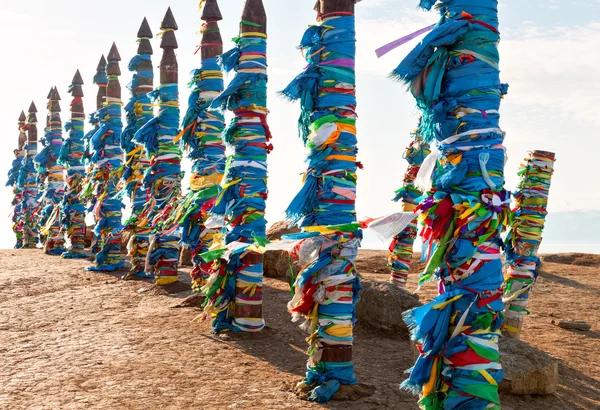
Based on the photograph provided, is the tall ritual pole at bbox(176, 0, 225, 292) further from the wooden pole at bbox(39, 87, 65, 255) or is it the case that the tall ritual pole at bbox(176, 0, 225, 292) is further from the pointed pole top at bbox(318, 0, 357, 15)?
the wooden pole at bbox(39, 87, 65, 255)

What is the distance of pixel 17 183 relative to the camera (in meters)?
26.0


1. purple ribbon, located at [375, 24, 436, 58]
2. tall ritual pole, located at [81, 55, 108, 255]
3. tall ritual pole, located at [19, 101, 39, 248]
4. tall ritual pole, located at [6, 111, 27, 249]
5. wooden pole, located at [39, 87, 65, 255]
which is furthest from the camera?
tall ritual pole, located at [6, 111, 27, 249]

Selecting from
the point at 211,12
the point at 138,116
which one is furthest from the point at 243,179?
the point at 138,116

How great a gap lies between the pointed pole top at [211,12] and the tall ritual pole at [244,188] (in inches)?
59.4

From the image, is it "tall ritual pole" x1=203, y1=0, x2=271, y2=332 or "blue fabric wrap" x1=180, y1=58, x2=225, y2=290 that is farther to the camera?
"blue fabric wrap" x1=180, y1=58, x2=225, y2=290

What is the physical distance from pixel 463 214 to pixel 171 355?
445 cm

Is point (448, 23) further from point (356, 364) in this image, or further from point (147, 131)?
point (147, 131)

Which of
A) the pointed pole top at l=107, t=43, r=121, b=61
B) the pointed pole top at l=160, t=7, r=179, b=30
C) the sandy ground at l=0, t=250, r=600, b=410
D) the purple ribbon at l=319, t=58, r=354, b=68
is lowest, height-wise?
the sandy ground at l=0, t=250, r=600, b=410

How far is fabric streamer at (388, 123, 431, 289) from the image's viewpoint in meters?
11.1

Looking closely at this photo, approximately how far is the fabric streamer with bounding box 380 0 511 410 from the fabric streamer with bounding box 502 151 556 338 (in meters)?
5.29

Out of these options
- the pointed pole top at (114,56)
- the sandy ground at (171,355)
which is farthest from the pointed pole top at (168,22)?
the sandy ground at (171,355)

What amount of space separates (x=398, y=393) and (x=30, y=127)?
23.3 m

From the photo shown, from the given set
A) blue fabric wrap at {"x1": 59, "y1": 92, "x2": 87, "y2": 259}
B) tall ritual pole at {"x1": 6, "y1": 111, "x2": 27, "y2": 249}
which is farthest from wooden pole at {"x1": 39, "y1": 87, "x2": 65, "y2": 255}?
tall ritual pole at {"x1": 6, "y1": 111, "x2": 27, "y2": 249}

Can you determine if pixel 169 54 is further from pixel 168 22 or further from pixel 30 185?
pixel 30 185
